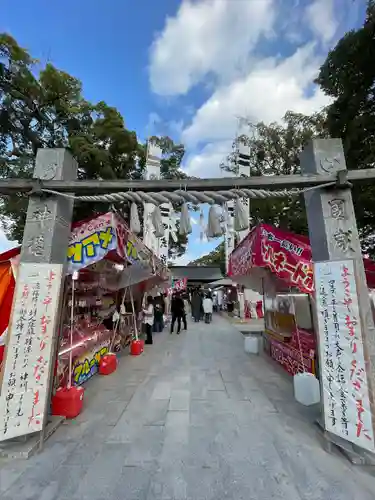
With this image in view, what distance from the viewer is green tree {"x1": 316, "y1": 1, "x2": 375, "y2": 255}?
7.78 metres

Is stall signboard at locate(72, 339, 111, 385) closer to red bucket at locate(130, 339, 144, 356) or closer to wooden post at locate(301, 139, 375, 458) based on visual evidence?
red bucket at locate(130, 339, 144, 356)

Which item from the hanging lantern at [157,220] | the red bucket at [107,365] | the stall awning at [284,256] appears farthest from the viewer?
the red bucket at [107,365]

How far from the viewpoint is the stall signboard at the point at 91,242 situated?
3.78 meters

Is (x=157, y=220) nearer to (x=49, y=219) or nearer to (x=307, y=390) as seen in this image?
(x=49, y=219)

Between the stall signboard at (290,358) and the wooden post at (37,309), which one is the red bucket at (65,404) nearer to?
the wooden post at (37,309)

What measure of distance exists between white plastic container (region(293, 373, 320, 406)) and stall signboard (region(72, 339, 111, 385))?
162 inches

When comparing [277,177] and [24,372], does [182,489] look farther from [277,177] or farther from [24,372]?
[277,177]

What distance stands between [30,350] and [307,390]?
4247mm

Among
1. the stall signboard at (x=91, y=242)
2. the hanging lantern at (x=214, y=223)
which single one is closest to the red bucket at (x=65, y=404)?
the stall signboard at (x=91, y=242)

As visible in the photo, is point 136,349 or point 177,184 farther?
point 136,349

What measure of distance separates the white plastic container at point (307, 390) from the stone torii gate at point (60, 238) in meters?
1.14

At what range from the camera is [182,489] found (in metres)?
2.25

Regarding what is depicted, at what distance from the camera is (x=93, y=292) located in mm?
6508

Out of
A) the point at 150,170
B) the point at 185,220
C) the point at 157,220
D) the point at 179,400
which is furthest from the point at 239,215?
the point at 150,170
